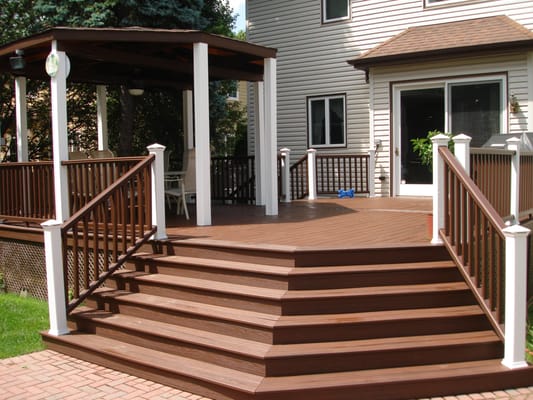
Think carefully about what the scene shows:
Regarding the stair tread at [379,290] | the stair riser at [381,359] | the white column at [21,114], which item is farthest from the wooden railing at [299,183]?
the stair riser at [381,359]

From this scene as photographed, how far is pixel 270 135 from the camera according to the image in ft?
29.0

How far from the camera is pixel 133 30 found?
7.25m

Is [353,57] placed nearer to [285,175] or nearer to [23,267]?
[285,175]

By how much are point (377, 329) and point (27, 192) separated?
5.38 metres

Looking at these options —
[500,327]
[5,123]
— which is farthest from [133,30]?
[5,123]

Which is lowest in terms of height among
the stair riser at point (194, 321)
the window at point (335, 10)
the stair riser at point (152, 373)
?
the stair riser at point (152, 373)

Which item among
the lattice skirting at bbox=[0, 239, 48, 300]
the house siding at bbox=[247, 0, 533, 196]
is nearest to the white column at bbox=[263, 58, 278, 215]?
the lattice skirting at bbox=[0, 239, 48, 300]

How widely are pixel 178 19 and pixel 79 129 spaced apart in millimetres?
4863

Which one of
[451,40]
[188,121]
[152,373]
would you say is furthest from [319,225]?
[451,40]

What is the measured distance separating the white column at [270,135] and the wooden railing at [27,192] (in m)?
3.15

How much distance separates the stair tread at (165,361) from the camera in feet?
14.3

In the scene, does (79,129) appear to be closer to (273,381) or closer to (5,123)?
(5,123)

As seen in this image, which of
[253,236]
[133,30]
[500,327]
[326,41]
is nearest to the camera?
[500,327]

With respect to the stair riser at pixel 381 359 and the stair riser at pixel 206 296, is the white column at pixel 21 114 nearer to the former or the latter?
the stair riser at pixel 206 296
